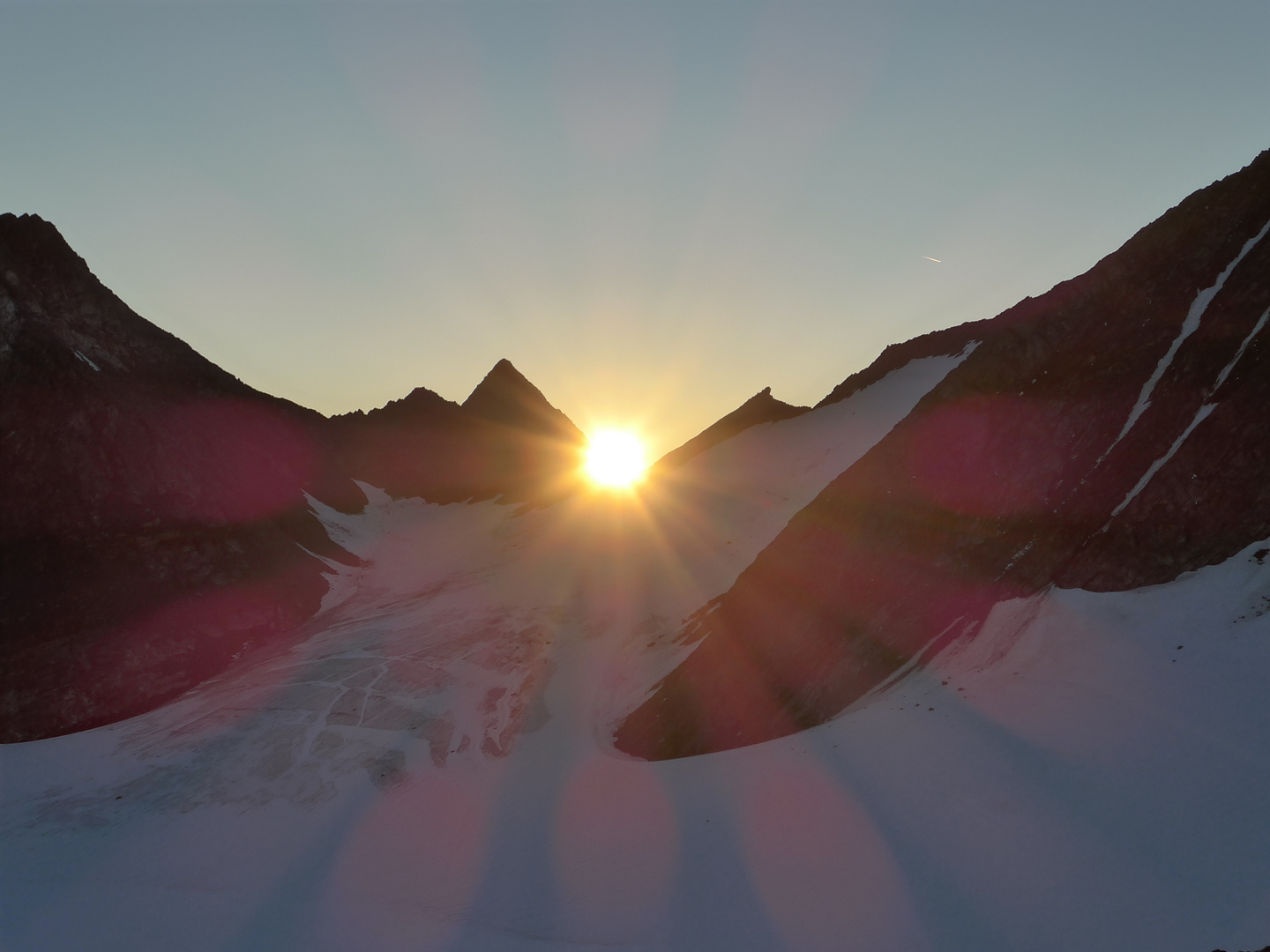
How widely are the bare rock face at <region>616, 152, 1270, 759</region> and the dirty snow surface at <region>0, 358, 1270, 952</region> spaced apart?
1418 mm

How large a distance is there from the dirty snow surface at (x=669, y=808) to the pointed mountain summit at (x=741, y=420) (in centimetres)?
3918

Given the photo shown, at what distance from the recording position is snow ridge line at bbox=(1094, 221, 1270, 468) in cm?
1880

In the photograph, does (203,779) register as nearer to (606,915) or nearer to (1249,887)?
(606,915)

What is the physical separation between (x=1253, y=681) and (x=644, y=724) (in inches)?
779

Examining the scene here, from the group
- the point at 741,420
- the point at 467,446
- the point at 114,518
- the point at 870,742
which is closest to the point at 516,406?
the point at 467,446

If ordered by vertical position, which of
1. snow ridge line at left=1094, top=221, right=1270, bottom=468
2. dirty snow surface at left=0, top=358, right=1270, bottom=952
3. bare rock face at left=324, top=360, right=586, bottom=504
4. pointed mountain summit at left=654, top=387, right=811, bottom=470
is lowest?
dirty snow surface at left=0, top=358, right=1270, bottom=952

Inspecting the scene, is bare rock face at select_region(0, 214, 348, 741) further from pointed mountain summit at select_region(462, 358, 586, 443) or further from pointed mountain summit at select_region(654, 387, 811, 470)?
pointed mountain summit at select_region(462, 358, 586, 443)

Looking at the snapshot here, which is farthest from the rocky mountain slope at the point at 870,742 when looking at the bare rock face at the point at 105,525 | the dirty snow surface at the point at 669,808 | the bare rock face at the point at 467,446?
the bare rock face at the point at 467,446

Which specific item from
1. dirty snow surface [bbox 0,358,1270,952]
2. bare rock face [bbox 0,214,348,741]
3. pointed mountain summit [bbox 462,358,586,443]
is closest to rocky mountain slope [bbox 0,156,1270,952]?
dirty snow surface [bbox 0,358,1270,952]

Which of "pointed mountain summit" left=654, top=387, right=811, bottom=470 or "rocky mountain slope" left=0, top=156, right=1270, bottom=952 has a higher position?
"pointed mountain summit" left=654, top=387, right=811, bottom=470

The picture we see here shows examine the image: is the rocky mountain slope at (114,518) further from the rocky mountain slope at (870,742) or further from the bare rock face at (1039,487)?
the bare rock face at (1039,487)

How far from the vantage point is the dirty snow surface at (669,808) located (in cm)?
1138

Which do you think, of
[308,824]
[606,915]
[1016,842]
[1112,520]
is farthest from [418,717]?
[1112,520]

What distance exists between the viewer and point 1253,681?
12.3 m
